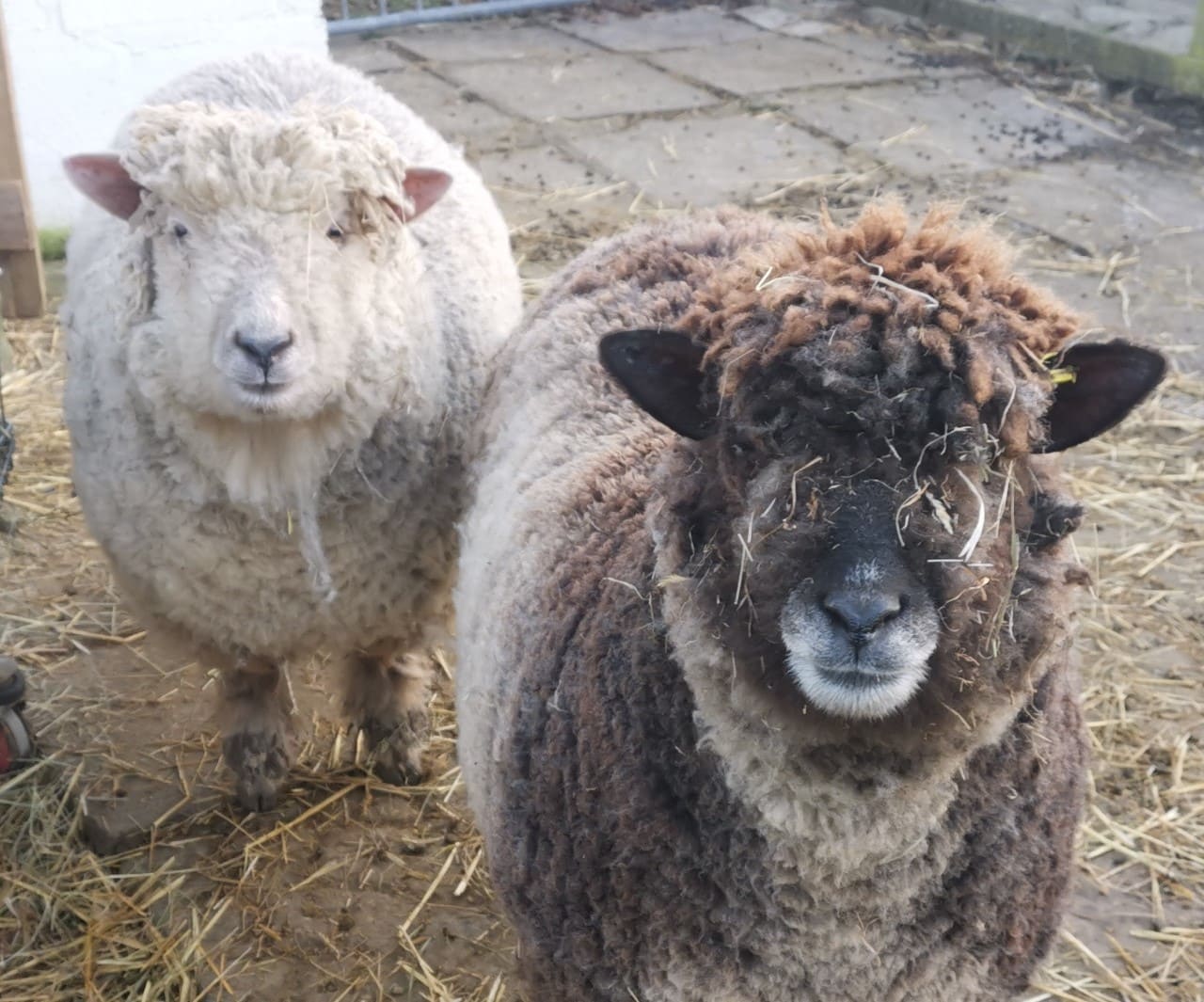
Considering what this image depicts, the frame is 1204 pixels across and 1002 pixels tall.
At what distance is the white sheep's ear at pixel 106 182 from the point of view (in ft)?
10.1

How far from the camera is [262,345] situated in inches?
112

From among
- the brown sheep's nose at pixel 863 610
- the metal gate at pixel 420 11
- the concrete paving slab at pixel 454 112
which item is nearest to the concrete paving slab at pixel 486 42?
the metal gate at pixel 420 11

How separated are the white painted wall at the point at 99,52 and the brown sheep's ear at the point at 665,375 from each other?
4.58 meters

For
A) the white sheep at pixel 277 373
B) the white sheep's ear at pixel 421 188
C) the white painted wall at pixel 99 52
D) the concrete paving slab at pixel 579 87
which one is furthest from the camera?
the concrete paving slab at pixel 579 87

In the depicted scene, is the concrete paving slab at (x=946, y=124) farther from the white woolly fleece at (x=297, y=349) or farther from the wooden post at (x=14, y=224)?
the wooden post at (x=14, y=224)

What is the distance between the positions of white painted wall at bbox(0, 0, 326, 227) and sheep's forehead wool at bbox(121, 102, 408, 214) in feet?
11.1

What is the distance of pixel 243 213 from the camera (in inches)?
116

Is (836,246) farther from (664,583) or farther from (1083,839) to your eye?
(1083,839)

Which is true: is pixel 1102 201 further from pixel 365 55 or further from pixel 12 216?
pixel 12 216

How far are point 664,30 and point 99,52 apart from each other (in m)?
4.83

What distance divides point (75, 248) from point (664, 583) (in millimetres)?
2425

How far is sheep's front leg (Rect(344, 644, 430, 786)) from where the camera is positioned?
3.91 metres

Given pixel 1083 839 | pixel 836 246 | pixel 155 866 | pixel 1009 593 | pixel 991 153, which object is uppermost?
pixel 836 246

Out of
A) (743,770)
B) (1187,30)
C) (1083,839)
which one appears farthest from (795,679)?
(1187,30)
